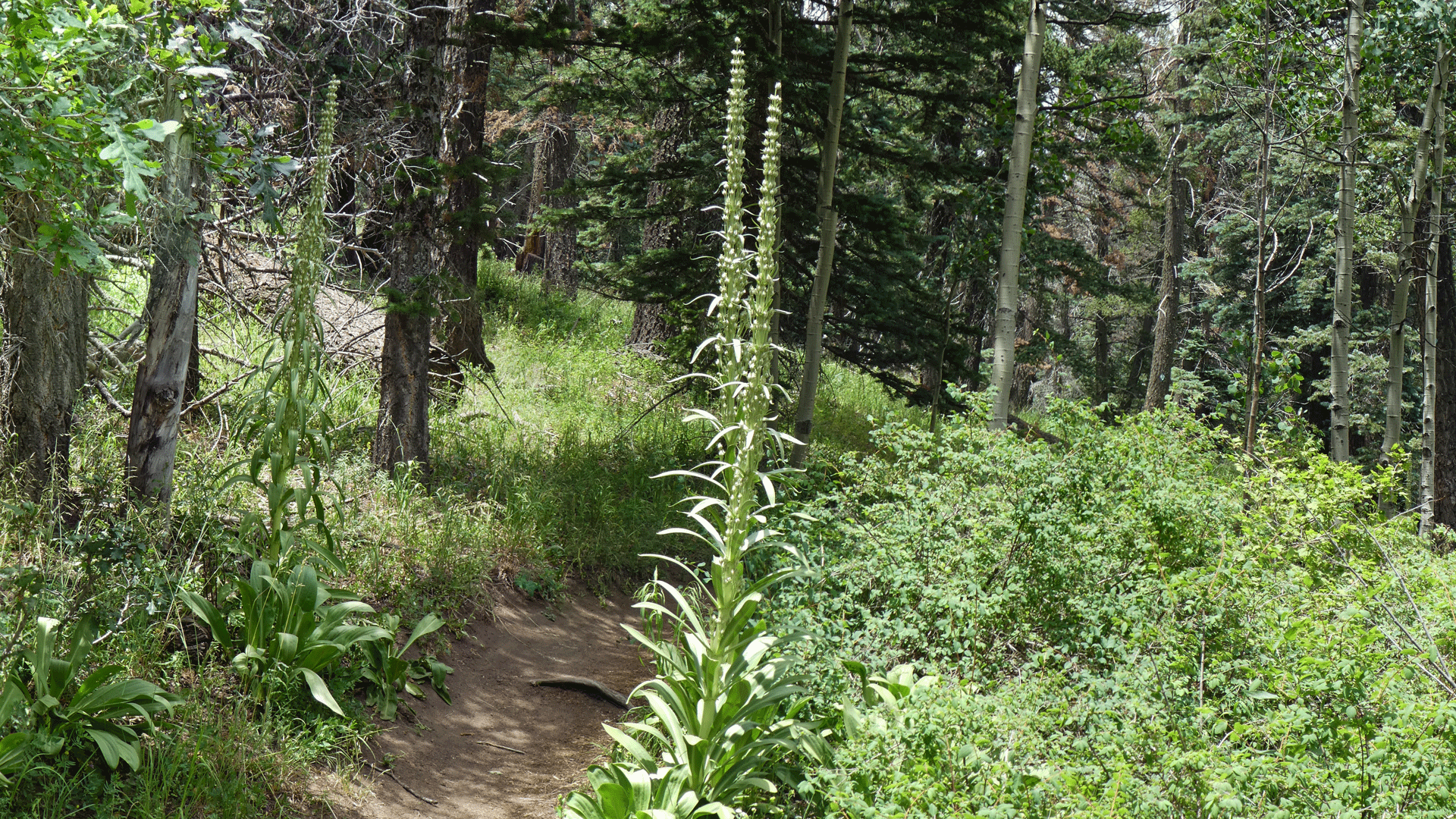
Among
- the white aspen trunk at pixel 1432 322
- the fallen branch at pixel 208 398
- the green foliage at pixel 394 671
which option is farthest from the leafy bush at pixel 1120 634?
the white aspen trunk at pixel 1432 322

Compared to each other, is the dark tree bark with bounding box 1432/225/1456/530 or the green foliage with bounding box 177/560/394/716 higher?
the dark tree bark with bounding box 1432/225/1456/530

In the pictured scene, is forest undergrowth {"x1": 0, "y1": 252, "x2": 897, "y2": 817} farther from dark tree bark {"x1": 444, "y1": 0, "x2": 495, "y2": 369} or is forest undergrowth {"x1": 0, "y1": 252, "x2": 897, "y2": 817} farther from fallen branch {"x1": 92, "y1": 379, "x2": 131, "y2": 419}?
dark tree bark {"x1": 444, "y1": 0, "x2": 495, "y2": 369}

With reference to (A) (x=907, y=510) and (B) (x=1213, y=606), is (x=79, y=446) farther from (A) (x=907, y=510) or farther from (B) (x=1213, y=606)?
(B) (x=1213, y=606)

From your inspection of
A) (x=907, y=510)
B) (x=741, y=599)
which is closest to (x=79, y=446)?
(x=741, y=599)

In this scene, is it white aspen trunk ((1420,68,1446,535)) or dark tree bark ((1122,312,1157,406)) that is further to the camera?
dark tree bark ((1122,312,1157,406))

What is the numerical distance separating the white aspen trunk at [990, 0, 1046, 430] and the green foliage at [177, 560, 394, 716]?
5201mm

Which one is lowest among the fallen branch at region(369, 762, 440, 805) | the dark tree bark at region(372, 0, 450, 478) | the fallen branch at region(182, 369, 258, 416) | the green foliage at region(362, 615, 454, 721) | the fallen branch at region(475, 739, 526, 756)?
the fallen branch at region(475, 739, 526, 756)

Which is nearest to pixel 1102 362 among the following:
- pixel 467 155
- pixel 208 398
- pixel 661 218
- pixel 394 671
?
pixel 661 218

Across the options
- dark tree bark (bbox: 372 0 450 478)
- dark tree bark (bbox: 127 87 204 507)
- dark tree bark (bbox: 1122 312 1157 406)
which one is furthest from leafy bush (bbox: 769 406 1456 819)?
dark tree bark (bbox: 1122 312 1157 406)

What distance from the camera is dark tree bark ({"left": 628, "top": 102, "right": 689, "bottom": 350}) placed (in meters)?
9.26

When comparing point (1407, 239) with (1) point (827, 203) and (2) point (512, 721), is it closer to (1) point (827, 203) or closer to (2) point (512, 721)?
(1) point (827, 203)

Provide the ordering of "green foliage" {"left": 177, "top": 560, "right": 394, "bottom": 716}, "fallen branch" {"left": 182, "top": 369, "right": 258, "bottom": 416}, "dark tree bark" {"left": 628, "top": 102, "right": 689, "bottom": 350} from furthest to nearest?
"dark tree bark" {"left": 628, "top": 102, "right": 689, "bottom": 350} → "fallen branch" {"left": 182, "top": 369, "right": 258, "bottom": 416} → "green foliage" {"left": 177, "top": 560, "right": 394, "bottom": 716}

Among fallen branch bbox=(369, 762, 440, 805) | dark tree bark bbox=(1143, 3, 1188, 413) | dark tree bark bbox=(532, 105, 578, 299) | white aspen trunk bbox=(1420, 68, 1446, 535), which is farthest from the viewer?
dark tree bark bbox=(1143, 3, 1188, 413)

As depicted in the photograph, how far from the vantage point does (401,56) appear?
694cm
